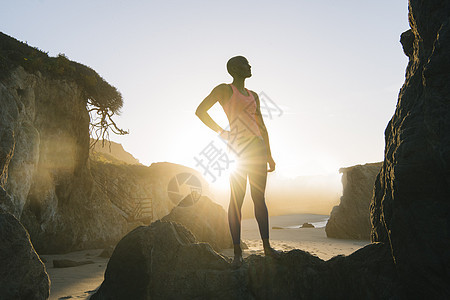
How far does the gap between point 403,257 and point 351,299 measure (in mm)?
560

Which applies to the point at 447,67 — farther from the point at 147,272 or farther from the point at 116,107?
the point at 116,107

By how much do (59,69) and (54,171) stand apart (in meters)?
3.55

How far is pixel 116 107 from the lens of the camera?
483 inches

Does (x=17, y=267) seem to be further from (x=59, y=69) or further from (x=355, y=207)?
(x=355, y=207)

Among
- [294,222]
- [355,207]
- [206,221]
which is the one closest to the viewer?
[206,221]

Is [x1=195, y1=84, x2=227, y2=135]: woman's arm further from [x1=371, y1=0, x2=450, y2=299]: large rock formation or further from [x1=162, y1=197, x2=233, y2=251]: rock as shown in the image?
[x1=162, y1=197, x2=233, y2=251]: rock

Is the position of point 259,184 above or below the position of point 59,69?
below

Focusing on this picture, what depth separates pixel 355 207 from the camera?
1116 cm

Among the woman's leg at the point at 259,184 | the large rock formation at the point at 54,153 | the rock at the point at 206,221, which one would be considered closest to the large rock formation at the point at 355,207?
the rock at the point at 206,221

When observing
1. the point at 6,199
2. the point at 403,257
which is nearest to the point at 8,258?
the point at 6,199

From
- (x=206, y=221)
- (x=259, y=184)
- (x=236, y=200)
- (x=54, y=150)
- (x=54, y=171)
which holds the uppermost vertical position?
(x=54, y=150)

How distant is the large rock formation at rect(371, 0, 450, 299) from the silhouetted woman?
1.20 m

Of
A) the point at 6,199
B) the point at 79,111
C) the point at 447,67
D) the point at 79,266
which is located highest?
the point at 79,111

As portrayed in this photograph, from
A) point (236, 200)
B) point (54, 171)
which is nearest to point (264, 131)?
point (236, 200)
